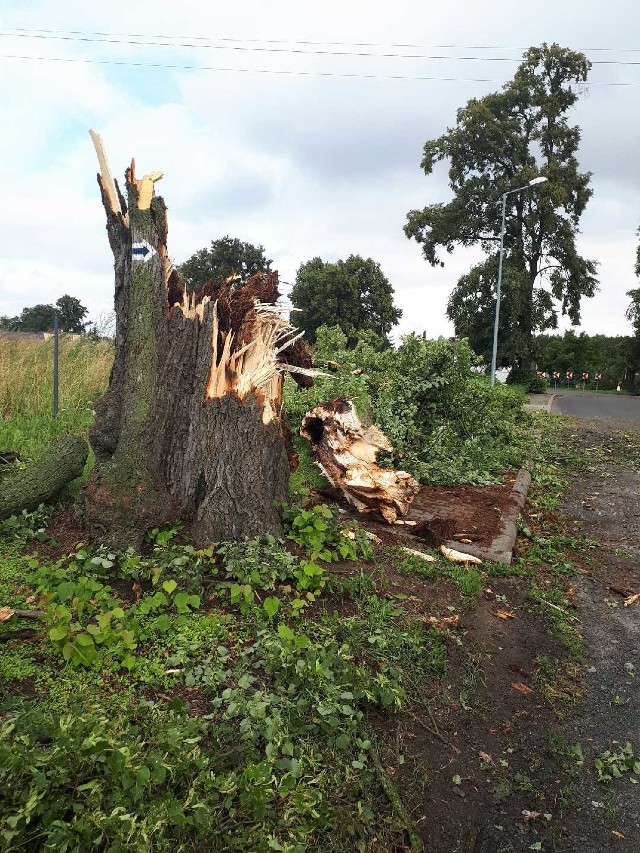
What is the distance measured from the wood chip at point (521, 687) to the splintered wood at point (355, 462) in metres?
2.47

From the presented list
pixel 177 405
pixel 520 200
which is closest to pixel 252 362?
pixel 177 405

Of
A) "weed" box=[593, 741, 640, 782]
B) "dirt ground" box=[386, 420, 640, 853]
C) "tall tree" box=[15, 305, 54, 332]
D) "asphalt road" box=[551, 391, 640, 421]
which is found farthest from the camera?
"tall tree" box=[15, 305, 54, 332]

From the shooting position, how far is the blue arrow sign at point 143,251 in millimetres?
5262

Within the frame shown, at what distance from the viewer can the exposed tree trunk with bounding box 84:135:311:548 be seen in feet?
15.0

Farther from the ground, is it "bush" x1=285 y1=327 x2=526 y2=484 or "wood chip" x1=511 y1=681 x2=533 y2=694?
"bush" x1=285 y1=327 x2=526 y2=484

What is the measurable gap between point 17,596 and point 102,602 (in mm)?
582

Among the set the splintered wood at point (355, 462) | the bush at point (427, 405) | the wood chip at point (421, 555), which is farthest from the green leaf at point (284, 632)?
the bush at point (427, 405)

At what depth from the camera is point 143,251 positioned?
5.27 metres

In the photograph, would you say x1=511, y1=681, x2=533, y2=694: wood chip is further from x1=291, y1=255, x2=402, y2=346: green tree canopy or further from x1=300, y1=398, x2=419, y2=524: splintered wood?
x1=291, y1=255, x2=402, y2=346: green tree canopy

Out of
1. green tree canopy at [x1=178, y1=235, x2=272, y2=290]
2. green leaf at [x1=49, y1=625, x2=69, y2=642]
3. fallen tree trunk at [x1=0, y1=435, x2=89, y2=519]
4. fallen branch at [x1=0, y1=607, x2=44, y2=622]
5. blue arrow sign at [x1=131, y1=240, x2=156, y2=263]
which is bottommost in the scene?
fallen branch at [x1=0, y1=607, x2=44, y2=622]

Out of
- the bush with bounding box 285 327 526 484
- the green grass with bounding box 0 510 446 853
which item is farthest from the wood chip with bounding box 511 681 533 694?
the bush with bounding box 285 327 526 484

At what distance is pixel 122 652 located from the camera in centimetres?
322

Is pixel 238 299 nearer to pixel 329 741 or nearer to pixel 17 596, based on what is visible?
pixel 17 596

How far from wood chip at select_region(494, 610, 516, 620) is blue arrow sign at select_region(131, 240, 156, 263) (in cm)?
381
